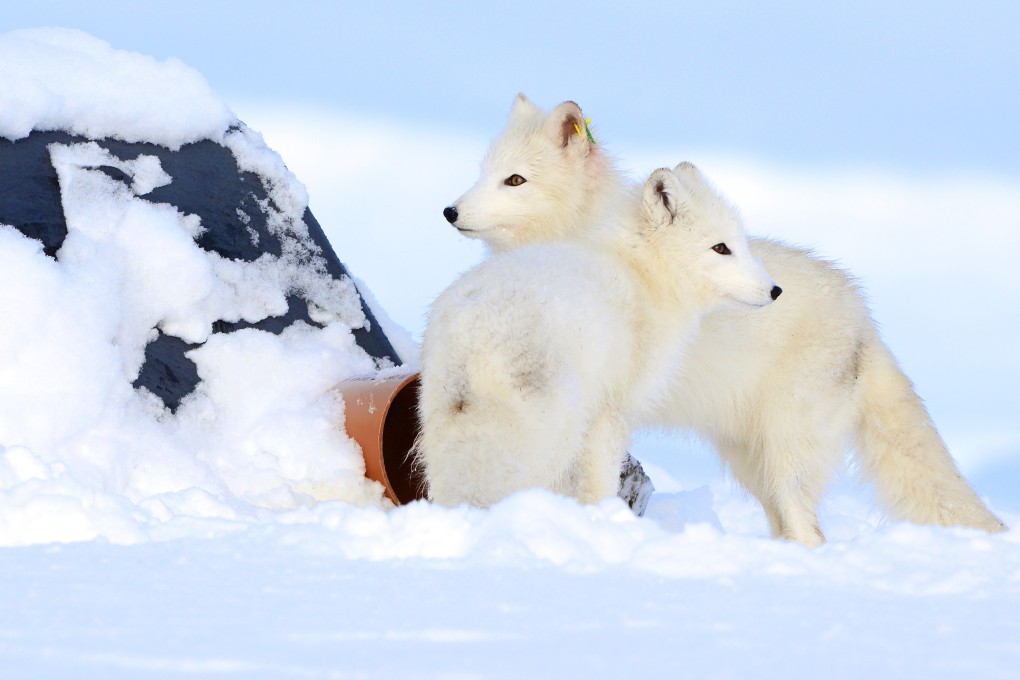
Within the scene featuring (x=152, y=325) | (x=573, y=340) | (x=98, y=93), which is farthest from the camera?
(x=98, y=93)

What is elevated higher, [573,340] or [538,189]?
[538,189]

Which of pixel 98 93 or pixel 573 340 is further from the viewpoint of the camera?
pixel 98 93

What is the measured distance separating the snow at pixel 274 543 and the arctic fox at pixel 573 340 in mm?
549

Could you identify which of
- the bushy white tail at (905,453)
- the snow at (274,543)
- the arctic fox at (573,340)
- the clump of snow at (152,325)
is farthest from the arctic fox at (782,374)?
the clump of snow at (152,325)

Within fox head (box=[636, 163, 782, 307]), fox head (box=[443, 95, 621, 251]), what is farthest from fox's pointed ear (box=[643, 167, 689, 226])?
fox head (box=[443, 95, 621, 251])

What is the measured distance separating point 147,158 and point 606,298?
2.75 m


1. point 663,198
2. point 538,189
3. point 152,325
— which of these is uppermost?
point 663,198

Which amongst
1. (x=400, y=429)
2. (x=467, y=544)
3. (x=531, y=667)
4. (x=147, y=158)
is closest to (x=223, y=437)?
(x=400, y=429)

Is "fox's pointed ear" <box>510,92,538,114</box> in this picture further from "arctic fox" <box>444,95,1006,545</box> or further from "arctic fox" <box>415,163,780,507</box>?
"arctic fox" <box>415,163,780,507</box>

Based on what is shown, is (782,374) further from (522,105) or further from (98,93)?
(98,93)

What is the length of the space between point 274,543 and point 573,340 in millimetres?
1388

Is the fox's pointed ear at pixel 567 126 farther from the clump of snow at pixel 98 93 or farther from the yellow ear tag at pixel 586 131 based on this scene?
the clump of snow at pixel 98 93

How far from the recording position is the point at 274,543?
3320 mm

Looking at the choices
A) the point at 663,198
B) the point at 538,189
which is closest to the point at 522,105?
the point at 538,189
